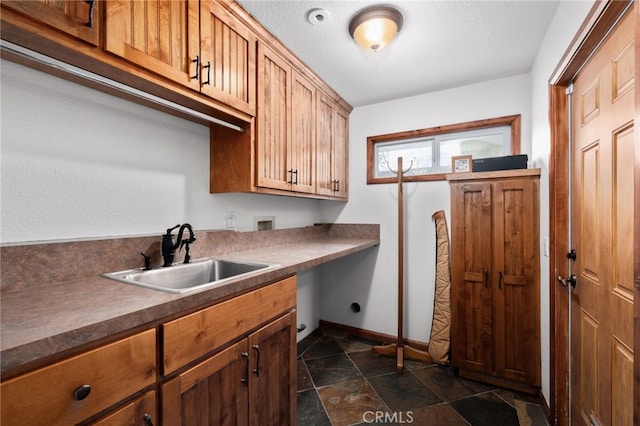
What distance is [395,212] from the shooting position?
280 cm

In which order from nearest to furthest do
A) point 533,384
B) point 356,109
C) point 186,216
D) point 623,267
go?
point 623,267
point 186,216
point 533,384
point 356,109

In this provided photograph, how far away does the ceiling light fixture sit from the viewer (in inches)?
61.9

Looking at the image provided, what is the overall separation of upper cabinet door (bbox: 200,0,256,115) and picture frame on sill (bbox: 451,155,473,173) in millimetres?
1716

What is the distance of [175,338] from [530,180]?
236cm

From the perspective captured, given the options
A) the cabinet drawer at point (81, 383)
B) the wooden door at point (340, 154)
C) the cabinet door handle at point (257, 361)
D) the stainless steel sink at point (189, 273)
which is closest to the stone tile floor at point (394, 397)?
the cabinet door handle at point (257, 361)

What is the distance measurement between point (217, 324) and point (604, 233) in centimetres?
171

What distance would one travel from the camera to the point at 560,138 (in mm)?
1579

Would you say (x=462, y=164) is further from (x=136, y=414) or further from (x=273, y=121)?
(x=136, y=414)

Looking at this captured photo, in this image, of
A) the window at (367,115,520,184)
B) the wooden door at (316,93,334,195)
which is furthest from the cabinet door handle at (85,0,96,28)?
the window at (367,115,520,184)

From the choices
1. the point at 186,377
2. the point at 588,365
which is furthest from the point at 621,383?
the point at 186,377

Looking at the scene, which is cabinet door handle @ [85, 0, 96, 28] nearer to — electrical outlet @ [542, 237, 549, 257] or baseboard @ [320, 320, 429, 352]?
electrical outlet @ [542, 237, 549, 257]

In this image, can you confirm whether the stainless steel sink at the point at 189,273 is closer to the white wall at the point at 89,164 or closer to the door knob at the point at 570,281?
the white wall at the point at 89,164

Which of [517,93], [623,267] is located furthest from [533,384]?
[517,93]

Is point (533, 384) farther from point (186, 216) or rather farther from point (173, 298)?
point (186, 216)
